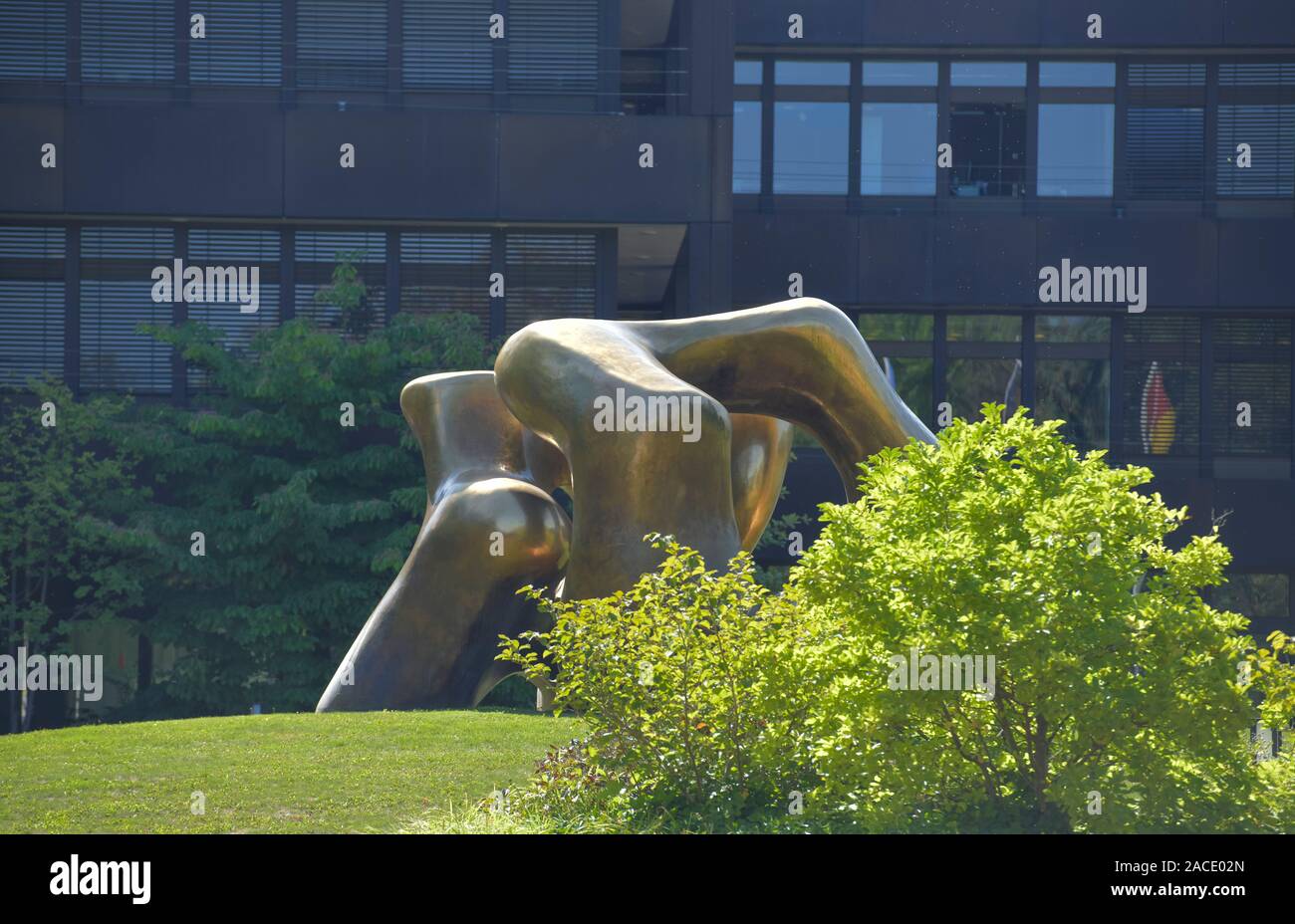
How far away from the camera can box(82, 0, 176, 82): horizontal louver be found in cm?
2442

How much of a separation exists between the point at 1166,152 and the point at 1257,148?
1.65 meters

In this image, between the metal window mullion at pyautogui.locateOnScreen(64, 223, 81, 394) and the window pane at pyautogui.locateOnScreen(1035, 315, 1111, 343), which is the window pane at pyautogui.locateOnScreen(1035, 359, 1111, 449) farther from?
the metal window mullion at pyautogui.locateOnScreen(64, 223, 81, 394)

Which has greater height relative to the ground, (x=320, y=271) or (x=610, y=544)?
(x=320, y=271)

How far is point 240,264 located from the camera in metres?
24.5

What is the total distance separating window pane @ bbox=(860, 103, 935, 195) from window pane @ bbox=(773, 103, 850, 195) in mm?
396

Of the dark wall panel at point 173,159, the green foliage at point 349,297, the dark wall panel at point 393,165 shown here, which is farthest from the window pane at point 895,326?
the dark wall panel at point 173,159

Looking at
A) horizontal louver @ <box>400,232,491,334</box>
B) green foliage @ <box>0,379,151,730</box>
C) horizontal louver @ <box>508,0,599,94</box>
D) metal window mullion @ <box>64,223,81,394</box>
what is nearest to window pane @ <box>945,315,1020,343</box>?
horizontal louver @ <box>508,0,599,94</box>

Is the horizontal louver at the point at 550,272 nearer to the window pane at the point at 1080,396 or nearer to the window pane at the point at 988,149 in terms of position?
the window pane at the point at 988,149

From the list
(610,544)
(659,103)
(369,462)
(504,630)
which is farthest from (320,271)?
(610,544)

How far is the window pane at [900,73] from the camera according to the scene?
28125 millimetres

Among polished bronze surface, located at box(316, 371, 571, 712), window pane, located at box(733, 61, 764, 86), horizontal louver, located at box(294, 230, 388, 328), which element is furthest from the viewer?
window pane, located at box(733, 61, 764, 86)
